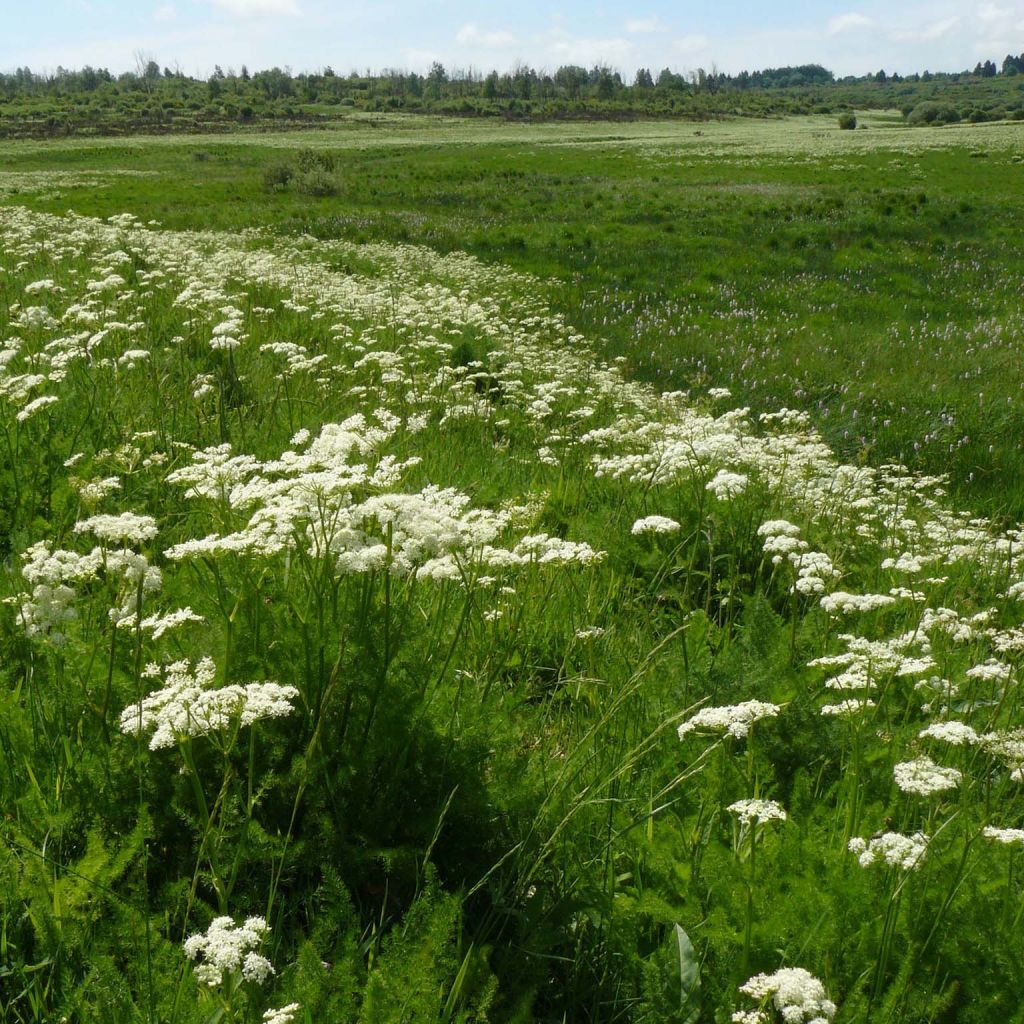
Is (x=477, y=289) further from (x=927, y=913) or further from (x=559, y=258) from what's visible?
(x=927, y=913)

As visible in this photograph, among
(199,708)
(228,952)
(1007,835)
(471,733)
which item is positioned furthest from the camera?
(471,733)

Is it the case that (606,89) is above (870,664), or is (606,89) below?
above

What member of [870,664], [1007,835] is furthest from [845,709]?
[1007,835]

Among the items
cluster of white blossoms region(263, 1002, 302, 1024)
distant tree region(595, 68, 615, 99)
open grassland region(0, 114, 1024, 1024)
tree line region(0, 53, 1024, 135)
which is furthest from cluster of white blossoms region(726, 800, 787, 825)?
distant tree region(595, 68, 615, 99)

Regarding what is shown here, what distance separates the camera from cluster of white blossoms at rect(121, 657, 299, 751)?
210cm

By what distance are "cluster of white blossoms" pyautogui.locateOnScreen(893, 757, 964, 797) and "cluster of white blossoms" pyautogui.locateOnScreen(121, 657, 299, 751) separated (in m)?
1.59

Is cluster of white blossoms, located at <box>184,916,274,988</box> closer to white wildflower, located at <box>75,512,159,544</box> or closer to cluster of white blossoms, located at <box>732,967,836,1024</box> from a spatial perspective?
cluster of white blossoms, located at <box>732,967,836,1024</box>

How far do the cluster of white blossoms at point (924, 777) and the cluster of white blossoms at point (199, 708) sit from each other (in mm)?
1588

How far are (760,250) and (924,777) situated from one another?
21.5 m

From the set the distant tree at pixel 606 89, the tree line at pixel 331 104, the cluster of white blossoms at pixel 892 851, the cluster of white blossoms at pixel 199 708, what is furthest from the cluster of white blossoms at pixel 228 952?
the distant tree at pixel 606 89

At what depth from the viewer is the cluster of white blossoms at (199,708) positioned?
2.10m

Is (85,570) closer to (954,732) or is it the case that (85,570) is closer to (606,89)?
(954,732)

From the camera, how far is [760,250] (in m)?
21.8

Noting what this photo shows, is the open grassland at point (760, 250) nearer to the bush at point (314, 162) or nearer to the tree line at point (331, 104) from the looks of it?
the bush at point (314, 162)
